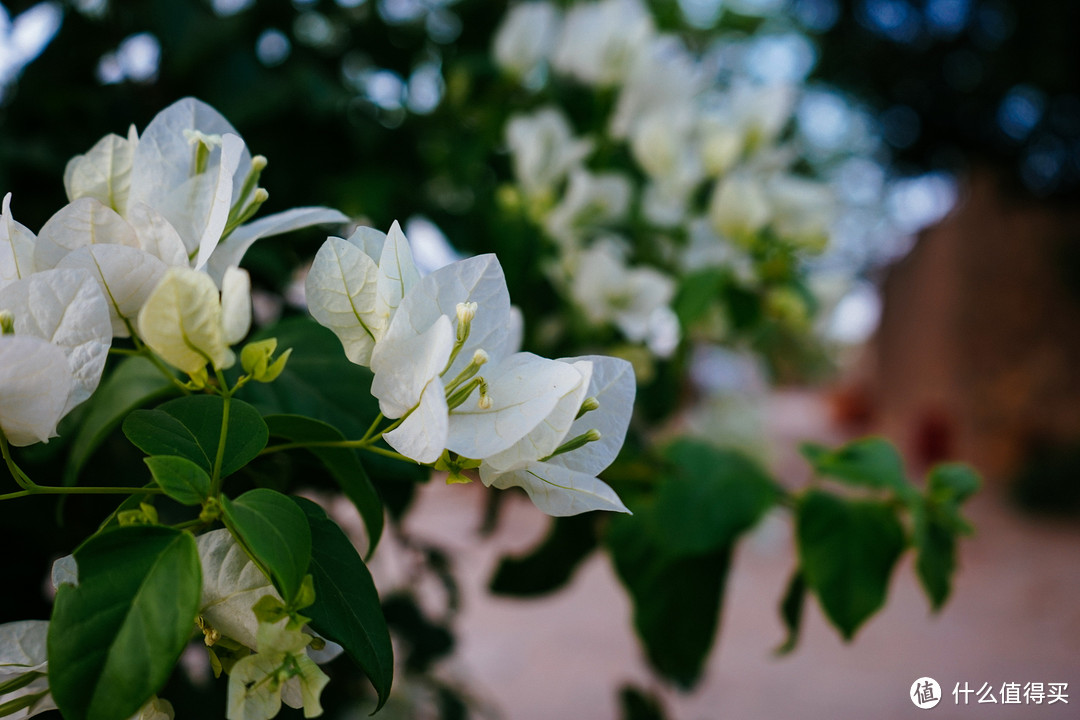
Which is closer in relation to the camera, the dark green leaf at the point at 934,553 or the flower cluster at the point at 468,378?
the flower cluster at the point at 468,378

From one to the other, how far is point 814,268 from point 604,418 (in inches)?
44.8

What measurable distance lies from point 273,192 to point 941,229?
4683mm

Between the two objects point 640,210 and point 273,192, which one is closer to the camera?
point 273,192

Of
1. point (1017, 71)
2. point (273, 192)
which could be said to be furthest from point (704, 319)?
point (1017, 71)

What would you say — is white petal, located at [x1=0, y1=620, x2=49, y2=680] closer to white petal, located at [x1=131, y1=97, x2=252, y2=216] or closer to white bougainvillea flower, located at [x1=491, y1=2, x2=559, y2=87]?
white petal, located at [x1=131, y1=97, x2=252, y2=216]

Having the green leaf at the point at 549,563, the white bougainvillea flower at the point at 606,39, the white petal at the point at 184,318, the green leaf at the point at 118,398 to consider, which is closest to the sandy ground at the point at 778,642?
the green leaf at the point at 549,563

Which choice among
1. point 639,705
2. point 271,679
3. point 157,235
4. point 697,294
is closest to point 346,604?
point 271,679

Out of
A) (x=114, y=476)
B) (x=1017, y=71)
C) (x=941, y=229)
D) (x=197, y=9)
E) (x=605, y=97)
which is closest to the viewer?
(x=114, y=476)

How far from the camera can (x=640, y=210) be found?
0.69m

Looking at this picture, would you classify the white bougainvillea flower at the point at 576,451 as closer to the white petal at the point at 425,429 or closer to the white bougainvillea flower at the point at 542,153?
the white petal at the point at 425,429

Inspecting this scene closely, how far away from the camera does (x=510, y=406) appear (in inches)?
8.9

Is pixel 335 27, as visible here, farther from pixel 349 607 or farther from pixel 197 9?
pixel 349 607

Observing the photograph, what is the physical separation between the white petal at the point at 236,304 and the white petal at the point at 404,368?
0.13ft

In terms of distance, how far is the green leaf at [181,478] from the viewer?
205mm
